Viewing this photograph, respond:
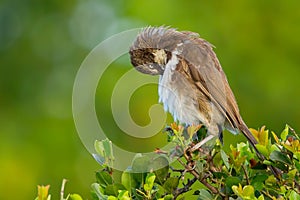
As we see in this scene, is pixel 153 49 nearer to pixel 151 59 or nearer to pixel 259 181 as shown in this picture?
pixel 151 59

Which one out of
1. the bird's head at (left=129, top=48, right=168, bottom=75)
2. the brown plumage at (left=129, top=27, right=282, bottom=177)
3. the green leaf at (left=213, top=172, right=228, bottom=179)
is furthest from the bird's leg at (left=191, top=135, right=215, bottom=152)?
the bird's head at (left=129, top=48, right=168, bottom=75)

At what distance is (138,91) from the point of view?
23.8 ft

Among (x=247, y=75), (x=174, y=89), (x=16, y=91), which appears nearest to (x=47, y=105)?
(x=16, y=91)

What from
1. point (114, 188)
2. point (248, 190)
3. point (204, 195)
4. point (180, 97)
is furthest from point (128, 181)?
point (180, 97)

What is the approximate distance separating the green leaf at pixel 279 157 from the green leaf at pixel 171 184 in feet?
1.21

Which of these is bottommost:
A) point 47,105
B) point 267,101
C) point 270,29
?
point 267,101

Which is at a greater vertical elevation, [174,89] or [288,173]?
[174,89]

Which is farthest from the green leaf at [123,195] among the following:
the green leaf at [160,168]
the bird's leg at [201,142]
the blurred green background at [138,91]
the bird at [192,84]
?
the blurred green background at [138,91]

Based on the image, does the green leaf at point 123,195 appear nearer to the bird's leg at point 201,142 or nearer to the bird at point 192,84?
the bird's leg at point 201,142

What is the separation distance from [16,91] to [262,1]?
2980 mm

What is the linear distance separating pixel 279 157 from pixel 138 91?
4.47 meters

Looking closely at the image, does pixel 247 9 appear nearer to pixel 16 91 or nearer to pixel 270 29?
pixel 270 29

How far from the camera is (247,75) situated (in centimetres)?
789

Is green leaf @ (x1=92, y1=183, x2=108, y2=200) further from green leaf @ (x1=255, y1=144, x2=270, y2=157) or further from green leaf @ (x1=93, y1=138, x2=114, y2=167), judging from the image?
green leaf @ (x1=255, y1=144, x2=270, y2=157)
